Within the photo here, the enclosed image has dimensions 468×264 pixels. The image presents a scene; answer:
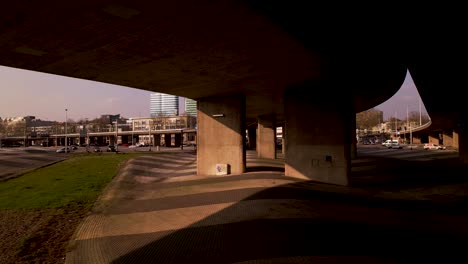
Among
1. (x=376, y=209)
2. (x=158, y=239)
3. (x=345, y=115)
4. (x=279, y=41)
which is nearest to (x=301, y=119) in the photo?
(x=345, y=115)

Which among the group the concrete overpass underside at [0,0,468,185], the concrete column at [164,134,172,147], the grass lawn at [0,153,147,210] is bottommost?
the grass lawn at [0,153,147,210]

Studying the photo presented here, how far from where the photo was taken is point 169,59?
44.4ft

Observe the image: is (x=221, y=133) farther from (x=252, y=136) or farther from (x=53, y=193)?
(x=252, y=136)

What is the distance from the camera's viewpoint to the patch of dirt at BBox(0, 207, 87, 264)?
29.7 feet

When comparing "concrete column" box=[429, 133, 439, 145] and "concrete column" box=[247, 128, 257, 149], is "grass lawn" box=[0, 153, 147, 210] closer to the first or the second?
"concrete column" box=[247, 128, 257, 149]

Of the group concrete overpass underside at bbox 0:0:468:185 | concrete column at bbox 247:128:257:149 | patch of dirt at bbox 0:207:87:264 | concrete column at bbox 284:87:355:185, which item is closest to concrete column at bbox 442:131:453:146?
concrete column at bbox 247:128:257:149

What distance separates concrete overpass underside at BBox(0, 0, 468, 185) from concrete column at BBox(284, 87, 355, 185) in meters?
0.07

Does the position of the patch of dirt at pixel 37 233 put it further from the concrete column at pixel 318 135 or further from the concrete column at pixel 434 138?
the concrete column at pixel 434 138

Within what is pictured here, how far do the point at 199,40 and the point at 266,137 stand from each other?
35.3m

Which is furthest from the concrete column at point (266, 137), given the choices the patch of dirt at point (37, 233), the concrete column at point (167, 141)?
the concrete column at point (167, 141)

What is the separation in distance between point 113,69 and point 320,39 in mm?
8997

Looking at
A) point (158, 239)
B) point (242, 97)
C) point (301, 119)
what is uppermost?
point (242, 97)

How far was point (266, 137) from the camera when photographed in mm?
45750

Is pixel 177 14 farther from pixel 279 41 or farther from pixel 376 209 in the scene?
pixel 376 209
